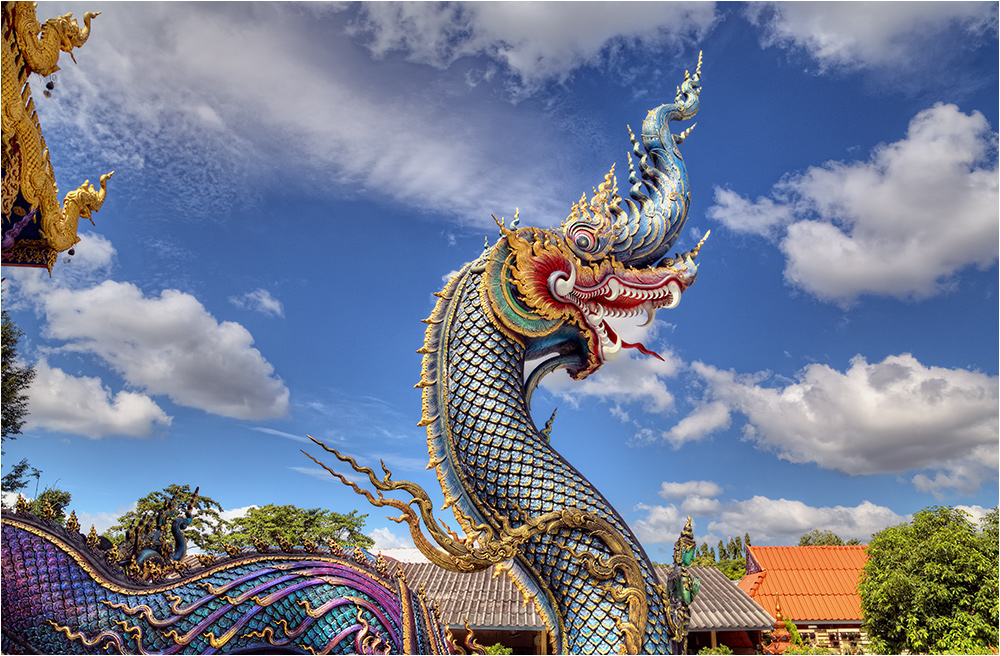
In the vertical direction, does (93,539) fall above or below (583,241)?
below

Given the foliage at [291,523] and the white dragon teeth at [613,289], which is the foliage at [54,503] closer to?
the white dragon teeth at [613,289]

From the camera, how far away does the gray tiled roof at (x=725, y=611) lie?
12.4 meters

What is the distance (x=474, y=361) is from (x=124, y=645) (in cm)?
280

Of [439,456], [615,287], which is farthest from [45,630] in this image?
[615,287]

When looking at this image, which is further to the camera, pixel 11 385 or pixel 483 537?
pixel 11 385

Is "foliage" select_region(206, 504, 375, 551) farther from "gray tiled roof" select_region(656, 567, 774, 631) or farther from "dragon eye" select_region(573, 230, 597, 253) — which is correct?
"dragon eye" select_region(573, 230, 597, 253)

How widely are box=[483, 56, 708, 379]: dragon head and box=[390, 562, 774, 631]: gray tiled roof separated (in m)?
7.89

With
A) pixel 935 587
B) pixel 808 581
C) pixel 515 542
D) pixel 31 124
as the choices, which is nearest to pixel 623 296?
pixel 515 542

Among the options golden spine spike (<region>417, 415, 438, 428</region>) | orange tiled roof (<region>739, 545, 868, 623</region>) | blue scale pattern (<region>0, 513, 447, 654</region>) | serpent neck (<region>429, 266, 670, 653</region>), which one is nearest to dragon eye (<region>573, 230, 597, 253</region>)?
serpent neck (<region>429, 266, 670, 653</region>)

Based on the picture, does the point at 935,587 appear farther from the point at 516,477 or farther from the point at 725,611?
the point at 516,477

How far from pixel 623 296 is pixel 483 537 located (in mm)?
2239

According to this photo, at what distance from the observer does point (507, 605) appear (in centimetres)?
1270

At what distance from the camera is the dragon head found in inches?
204

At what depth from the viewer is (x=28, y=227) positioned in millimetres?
4410
